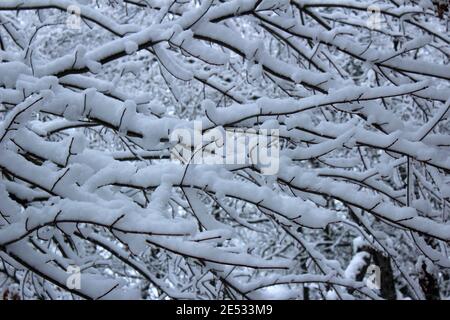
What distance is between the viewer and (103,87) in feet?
8.73

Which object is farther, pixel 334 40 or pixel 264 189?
pixel 334 40

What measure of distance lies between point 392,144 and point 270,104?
23.0 inches

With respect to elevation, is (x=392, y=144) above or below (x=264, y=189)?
above

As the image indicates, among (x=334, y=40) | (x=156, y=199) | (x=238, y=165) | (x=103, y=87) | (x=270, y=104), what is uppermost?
(x=334, y=40)

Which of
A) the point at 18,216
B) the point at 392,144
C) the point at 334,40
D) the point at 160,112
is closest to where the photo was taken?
the point at 18,216

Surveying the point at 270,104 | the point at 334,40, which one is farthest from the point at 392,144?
the point at 334,40

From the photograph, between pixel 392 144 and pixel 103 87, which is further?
pixel 103 87

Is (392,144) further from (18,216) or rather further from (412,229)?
(18,216)

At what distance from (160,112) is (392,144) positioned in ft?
4.42

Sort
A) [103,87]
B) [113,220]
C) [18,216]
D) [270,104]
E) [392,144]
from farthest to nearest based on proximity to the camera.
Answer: [103,87], [392,144], [270,104], [18,216], [113,220]

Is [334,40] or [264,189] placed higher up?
[334,40]
